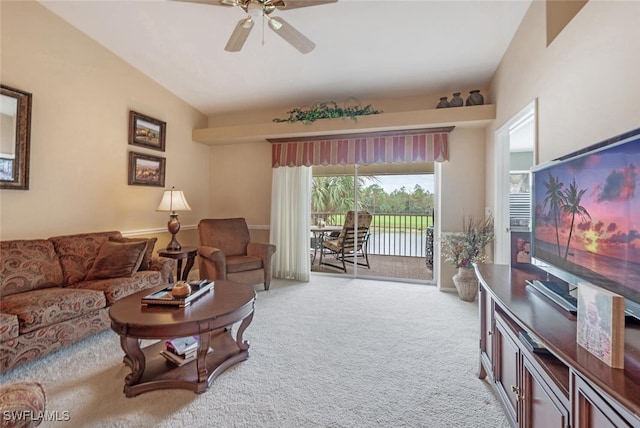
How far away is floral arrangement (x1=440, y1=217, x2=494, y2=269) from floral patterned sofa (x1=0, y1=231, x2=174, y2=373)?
3349mm

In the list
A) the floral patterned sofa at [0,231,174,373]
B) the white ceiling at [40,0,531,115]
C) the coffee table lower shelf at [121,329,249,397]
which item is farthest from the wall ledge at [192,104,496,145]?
the coffee table lower shelf at [121,329,249,397]

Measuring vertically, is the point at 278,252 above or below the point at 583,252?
below

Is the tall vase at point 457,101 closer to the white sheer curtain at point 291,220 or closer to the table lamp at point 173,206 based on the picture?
the white sheer curtain at point 291,220

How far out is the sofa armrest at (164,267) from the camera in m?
3.03

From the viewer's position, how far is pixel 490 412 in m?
1.60

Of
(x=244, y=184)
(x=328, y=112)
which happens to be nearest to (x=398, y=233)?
(x=328, y=112)

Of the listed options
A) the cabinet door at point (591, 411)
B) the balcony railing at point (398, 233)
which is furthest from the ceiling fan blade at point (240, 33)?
the balcony railing at point (398, 233)

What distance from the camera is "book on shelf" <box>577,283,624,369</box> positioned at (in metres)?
0.79

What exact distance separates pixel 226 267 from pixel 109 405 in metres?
1.93

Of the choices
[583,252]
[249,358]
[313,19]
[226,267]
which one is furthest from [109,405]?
[313,19]

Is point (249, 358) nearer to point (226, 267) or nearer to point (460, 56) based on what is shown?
point (226, 267)

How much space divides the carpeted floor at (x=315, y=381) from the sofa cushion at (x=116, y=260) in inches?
21.0

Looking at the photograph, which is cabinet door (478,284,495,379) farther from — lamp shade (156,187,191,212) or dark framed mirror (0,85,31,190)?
dark framed mirror (0,85,31,190)

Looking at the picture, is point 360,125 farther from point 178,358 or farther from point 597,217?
point 178,358
